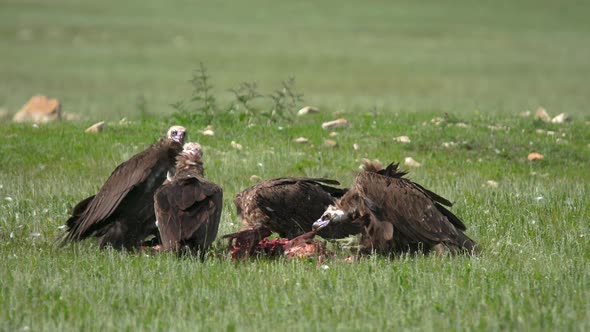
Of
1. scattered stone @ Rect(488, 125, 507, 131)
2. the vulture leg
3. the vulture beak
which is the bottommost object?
the vulture leg

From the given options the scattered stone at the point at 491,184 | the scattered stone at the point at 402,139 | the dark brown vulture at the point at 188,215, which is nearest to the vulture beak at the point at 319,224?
the dark brown vulture at the point at 188,215

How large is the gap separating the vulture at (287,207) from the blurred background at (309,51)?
16.7 metres

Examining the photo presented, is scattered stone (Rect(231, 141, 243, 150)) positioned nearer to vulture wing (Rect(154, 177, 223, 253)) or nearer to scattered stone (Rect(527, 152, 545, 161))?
scattered stone (Rect(527, 152, 545, 161))

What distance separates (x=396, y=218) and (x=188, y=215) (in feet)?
5.85

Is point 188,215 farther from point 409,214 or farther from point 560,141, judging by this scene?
point 560,141

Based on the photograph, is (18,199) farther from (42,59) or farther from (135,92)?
(42,59)

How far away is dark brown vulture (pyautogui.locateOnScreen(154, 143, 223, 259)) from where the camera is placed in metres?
8.28

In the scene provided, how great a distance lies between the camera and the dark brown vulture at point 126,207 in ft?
29.1

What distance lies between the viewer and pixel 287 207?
921 cm

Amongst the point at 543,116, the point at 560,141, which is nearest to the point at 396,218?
the point at 560,141

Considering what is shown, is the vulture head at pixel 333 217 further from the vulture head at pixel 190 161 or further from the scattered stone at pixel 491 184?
the scattered stone at pixel 491 184

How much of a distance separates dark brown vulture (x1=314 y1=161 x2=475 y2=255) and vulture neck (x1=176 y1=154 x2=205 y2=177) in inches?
47.8

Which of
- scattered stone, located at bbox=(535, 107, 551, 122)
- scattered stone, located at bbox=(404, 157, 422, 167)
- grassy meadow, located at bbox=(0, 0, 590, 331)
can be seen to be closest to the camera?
grassy meadow, located at bbox=(0, 0, 590, 331)

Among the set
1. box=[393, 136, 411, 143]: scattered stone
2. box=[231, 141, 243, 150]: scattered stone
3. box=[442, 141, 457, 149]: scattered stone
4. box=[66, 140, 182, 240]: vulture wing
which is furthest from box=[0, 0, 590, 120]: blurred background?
box=[66, 140, 182, 240]: vulture wing
